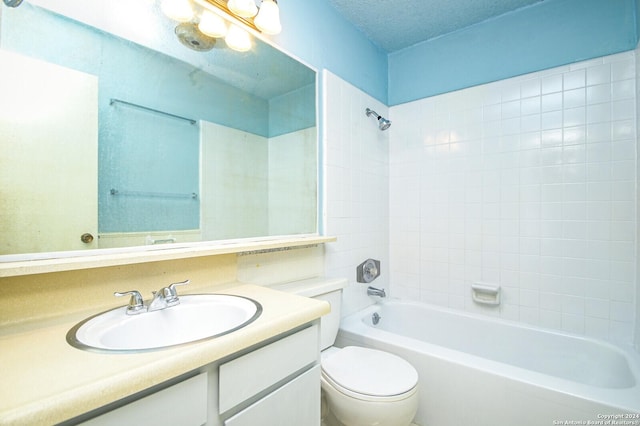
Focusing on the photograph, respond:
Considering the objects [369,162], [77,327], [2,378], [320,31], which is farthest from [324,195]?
[2,378]

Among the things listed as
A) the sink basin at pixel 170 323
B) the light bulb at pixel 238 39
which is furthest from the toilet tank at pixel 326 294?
the light bulb at pixel 238 39

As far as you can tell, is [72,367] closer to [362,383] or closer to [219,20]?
[362,383]

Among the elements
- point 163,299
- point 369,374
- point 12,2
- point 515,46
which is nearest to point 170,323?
point 163,299

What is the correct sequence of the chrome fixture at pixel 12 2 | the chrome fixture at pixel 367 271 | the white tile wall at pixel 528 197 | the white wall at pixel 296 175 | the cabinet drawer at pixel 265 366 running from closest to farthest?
the cabinet drawer at pixel 265 366
the chrome fixture at pixel 12 2
the white tile wall at pixel 528 197
the white wall at pixel 296 175
the chrome fixture at pixel 367 271

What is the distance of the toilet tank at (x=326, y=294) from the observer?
4.80 feet

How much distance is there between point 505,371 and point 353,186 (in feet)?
4.27

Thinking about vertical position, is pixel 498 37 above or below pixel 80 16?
above

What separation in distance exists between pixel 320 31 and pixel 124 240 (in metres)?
1.61

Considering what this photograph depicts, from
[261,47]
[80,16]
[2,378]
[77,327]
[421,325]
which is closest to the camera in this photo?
[2,378]

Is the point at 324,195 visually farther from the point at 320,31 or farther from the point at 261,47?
the point at 320,31

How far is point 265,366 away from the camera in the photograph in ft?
2.64

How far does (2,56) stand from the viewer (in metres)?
0.84

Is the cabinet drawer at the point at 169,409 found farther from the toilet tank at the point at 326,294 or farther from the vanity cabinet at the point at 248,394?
the toilet tank at the point at 326,294

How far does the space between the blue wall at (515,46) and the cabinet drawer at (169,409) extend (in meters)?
2.37
